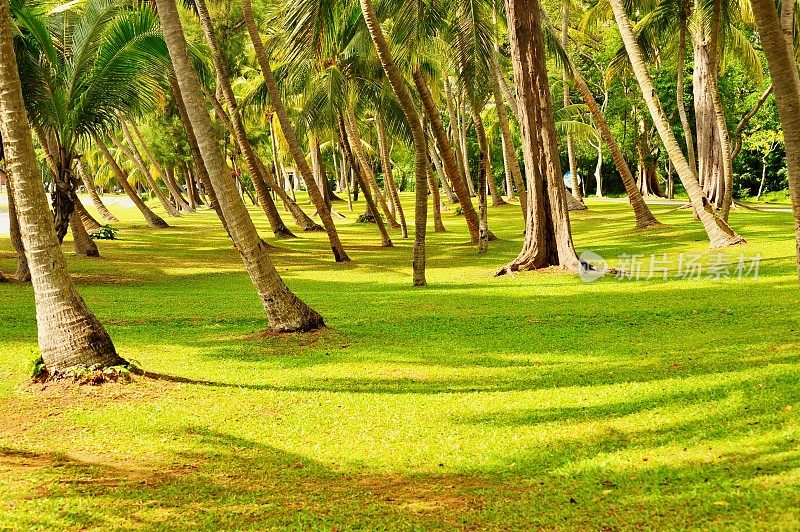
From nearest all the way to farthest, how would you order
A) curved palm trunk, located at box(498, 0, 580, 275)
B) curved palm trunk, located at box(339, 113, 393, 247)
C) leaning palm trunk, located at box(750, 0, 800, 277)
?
leaning palm trunk, located at box(750, 0, 800, 277), curved palm trunk, located at box(498, 0, 580, 275), curved palm trunk, located at box(339, 113, 393, 247)

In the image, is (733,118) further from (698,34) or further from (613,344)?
(613,344)

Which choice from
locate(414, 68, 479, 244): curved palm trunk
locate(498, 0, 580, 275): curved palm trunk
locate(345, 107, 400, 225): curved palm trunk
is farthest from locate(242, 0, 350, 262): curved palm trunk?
locate(345, 107, 400, 225): curved palm trunk

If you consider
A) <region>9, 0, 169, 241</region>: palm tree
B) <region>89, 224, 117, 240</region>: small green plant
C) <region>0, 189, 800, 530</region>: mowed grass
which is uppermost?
<region>9, 0, 169, 241</region>: palm tree

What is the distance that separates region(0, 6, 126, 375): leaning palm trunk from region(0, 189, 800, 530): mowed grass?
0.44m

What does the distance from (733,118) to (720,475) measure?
39.7 m

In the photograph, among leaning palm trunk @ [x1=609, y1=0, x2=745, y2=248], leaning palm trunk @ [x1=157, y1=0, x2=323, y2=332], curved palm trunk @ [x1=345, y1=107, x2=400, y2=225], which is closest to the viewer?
leaning palm trunk @ [x1=157, y1=0, x2=323, y2=332]

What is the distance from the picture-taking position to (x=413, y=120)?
1498cm

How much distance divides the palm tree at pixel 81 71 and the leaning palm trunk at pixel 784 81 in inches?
460

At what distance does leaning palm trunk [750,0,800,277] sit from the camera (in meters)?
→ 7.57

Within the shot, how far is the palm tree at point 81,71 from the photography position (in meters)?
15.4

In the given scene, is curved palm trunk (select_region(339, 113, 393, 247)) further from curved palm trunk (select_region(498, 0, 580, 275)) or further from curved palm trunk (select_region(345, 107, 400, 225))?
curved palm trunk (select_region(498, 0, 580, 275))

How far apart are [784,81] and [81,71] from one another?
12.8 m

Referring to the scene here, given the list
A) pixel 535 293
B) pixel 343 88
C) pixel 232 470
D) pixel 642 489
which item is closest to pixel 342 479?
pixel 232 470

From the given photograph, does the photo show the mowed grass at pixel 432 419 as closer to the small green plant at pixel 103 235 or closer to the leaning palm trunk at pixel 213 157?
the leaning palm trunk at pixel 213 157
